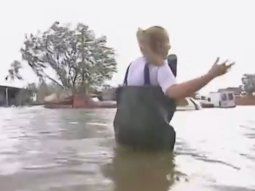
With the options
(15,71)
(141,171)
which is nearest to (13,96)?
(15,71)

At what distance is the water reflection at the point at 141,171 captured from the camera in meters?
2.42

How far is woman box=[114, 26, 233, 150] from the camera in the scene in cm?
359

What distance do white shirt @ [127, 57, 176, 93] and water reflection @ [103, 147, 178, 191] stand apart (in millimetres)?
482

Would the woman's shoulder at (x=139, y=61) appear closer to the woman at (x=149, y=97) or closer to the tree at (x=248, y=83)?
the woman at (x=149, y=97)

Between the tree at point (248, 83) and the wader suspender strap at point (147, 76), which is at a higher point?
the tree at point (248, 83)

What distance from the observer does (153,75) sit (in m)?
3.71

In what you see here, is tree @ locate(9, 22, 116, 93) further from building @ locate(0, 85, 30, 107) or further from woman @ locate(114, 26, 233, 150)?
woman @ locate(114, 26, 233, 150)

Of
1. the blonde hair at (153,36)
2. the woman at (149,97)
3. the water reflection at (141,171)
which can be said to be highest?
the blonde hair at (153,36)

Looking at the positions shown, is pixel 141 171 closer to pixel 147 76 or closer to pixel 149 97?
pixel 149 97

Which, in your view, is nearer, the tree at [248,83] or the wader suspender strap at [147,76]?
the wader suspender strap at [147,76]

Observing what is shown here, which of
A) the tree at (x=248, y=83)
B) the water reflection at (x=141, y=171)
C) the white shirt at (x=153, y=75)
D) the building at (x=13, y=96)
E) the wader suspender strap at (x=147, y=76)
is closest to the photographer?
the water reflection at (x=141, y=171)

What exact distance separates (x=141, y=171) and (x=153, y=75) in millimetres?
1029

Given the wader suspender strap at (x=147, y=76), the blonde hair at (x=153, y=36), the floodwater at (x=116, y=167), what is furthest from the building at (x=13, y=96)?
the blonde hair at (x=153, y=36)

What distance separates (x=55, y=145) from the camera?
4.26 metres
